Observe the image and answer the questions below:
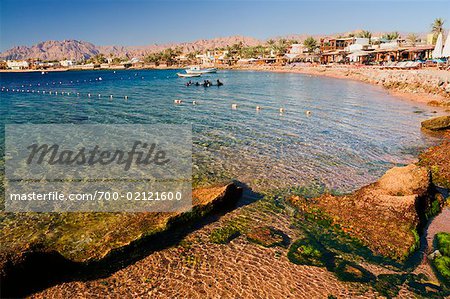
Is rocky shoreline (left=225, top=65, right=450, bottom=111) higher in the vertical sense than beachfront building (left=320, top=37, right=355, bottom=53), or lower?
lower

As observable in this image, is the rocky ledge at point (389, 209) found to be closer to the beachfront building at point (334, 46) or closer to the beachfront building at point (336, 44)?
the beachfront building at point (334, 46)

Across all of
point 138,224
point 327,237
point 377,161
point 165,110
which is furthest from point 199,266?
point 165,110

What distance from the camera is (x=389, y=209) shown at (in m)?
10.3

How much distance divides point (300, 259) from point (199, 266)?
9.36 feet

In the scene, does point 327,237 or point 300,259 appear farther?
point 327,237

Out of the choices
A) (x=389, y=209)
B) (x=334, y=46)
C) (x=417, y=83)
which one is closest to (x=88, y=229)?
(x=389, y=209)

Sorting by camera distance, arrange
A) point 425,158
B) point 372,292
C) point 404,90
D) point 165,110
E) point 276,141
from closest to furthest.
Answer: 1. point 372,292
2. point 425,158
3. point 276,141
4. point 165,110
5. point 404,90

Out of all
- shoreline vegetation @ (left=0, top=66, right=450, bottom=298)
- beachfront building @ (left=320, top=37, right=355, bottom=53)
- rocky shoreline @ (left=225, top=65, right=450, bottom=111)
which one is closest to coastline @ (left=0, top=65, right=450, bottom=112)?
rocky shoreline @ (left=225, top=65, right=450, bottom=111)

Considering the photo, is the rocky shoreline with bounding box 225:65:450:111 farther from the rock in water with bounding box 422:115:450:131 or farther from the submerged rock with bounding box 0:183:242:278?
the submerged rock with bounding box 0:183:242:278

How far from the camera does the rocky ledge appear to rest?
9250 mm

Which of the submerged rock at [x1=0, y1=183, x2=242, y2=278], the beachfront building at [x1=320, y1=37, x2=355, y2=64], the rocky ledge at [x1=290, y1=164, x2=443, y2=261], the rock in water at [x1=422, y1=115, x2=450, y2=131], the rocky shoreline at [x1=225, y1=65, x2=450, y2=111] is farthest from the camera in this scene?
the beachfront building at [x1=320, y1=37, x2=355, y2=64]

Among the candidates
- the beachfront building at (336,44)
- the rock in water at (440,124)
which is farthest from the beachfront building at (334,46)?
the rock in water at (440,124)

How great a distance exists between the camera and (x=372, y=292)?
7535mm

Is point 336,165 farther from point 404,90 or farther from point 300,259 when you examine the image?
point 404,90
